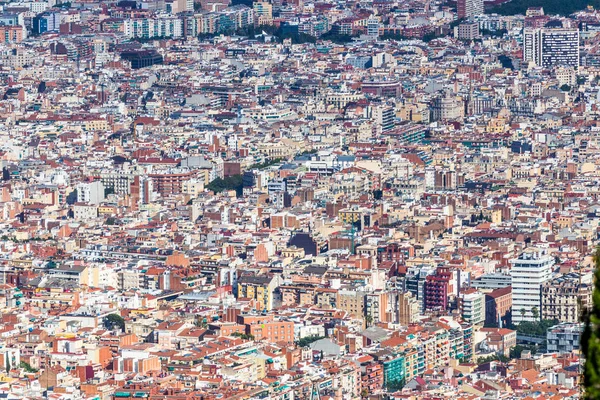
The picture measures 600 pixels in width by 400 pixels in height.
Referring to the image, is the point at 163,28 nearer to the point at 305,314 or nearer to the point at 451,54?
the point at 451,54

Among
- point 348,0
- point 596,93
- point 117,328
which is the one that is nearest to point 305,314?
point 117,328

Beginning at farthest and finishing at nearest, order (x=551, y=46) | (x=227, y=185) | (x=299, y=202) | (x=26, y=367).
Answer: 1. (x=551, y=46)
2. (x=227, y=185)
3. (x=299, y=202)
4. (x=26, y=367)

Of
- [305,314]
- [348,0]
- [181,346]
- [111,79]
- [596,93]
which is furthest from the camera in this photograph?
[348,0]

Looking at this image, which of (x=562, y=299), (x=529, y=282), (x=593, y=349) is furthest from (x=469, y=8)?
(x=593, y=349)

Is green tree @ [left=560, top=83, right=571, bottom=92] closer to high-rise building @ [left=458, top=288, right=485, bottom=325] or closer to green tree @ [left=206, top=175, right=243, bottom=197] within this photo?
green tree @ [left=206, top=175, right=243, bottom=197]

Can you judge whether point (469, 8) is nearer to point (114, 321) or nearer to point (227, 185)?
point (227, 185)
